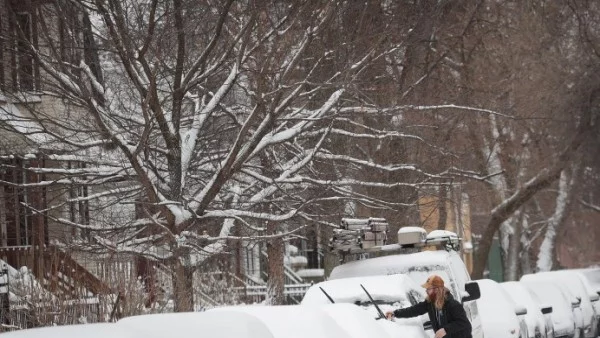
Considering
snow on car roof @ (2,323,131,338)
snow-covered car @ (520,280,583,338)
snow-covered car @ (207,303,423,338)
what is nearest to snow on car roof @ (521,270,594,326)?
snow-covered car @ (520,280,583,338)

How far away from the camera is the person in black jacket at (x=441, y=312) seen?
1420 centimetres

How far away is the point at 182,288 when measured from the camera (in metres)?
18.4

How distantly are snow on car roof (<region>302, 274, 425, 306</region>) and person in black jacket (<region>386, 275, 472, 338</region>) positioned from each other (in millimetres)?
669

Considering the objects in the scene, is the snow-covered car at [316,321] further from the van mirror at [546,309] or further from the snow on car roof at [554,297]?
the snow on car roof at [554,297]

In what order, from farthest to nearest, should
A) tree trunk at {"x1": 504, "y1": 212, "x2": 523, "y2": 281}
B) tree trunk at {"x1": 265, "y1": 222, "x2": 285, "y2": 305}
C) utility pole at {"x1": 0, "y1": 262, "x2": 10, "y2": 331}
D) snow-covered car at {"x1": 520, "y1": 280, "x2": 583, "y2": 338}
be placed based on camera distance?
tree trunk at {"x1": 504, "y1": 212, "x2": 523, "y2": 281} < snow-covered car at {"x1": 520, "y1": 280, "x2": 583, "y2": 338} < tree trunk at {"x1": 265, "y1": 222, "x2": 285, "y2": 305} < utility pole at {"x1": 0, "y1": 262, "x2": 10, "y2": 331}

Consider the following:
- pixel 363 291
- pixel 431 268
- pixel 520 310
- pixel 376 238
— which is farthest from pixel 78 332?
pixel 520 310

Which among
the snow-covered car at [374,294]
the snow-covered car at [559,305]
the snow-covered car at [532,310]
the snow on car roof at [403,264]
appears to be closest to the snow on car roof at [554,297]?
the snow-covered car at [559,305]

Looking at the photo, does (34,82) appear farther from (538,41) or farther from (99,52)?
(538,41)

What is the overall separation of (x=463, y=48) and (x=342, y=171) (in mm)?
8315

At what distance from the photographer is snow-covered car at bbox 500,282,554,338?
22359 millimetres

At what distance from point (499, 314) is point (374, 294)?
5.56m

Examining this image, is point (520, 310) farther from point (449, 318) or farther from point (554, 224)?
point (554, 224)

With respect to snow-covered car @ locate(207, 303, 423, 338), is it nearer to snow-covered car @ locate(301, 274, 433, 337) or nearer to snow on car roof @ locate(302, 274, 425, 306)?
snow-covered car @ locate(301, 274, 433, 337)

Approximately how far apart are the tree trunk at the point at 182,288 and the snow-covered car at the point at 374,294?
11.5 feet
